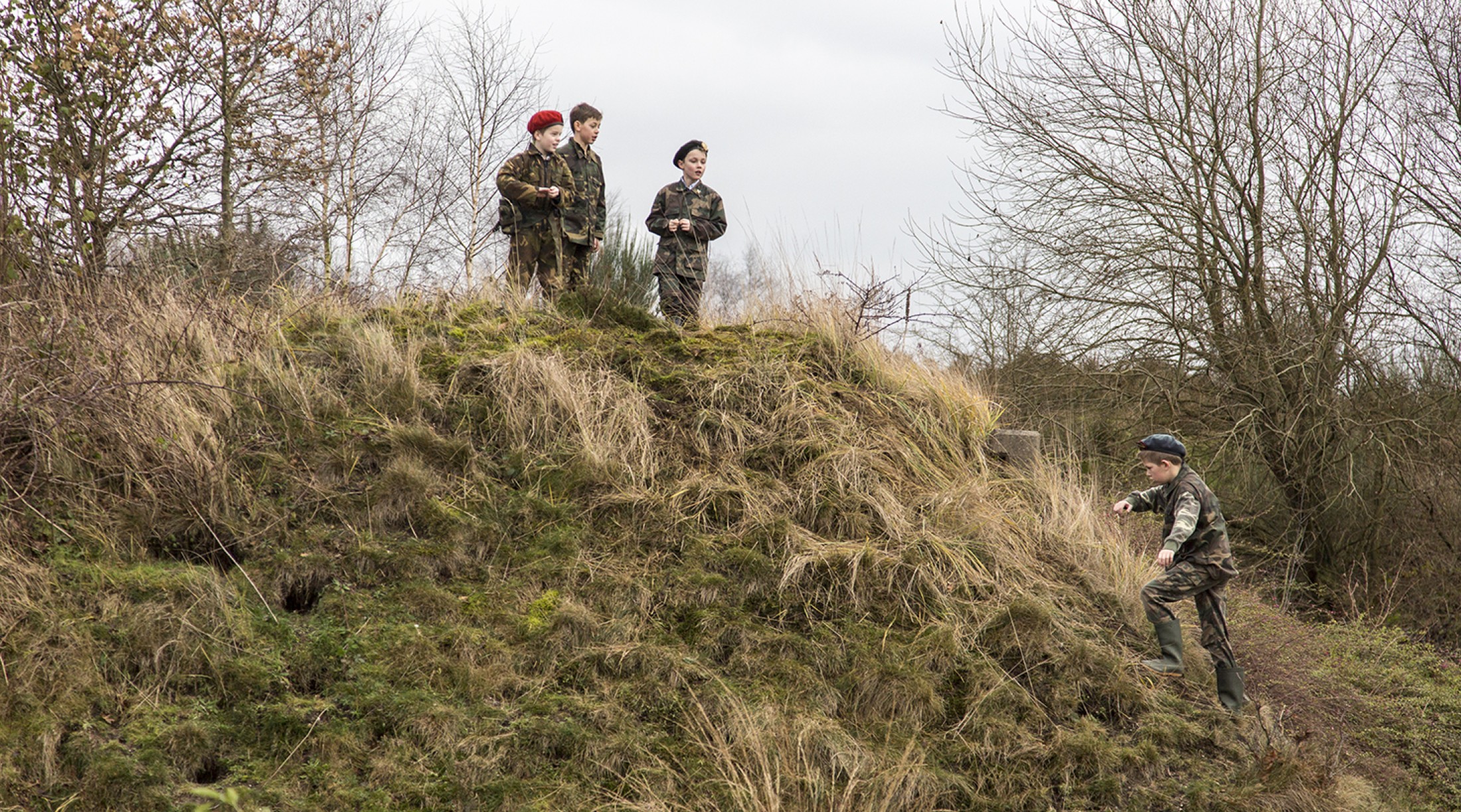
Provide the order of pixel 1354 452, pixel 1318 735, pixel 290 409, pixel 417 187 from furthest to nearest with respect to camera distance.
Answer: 1. pixel 417 187
2. pixel 1354 452
3. pixel 1318 735
4. pixel 290 409

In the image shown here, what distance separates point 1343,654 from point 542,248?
819cm

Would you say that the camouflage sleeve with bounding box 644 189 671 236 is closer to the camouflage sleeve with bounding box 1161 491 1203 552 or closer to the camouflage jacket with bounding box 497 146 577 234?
the camouflage jacket with bounding box 497 146 577 234

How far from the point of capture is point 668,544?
546 centimetres

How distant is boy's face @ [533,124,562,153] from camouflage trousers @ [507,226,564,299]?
24.7 inches

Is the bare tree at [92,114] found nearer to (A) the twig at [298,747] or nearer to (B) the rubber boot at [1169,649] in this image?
(A) the twig at [298,747]

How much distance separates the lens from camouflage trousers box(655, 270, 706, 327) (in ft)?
25.7

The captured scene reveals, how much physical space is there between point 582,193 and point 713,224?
106 centimetres

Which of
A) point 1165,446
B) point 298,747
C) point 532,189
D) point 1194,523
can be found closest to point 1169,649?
point 1194,523

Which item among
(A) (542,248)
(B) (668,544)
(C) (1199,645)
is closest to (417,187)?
(A) (542,248)

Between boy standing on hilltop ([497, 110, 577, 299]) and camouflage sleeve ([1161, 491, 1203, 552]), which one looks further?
boy standing on hilltop ([497, 110, 577, 299])

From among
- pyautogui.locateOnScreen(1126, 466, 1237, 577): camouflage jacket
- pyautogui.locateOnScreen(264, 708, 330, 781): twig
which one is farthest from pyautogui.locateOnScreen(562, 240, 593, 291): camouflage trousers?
pyautogui.locateOnScreen(1126, 466, 1237, 577): camouflage jacket

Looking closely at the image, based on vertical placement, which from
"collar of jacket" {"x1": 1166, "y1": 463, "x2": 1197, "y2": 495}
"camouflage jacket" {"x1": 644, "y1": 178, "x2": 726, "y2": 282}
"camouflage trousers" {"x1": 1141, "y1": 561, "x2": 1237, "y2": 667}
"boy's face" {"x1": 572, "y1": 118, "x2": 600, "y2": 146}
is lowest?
"camouflage trousers" {"x1": 1141, "y1": 561, "x2": 1237, "y2": 667}

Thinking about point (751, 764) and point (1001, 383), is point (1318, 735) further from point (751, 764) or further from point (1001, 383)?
point (1001, 383)

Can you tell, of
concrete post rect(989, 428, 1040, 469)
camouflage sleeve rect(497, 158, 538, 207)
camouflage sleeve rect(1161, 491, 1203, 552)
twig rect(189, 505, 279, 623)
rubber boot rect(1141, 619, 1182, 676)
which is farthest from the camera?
camouflage sleeve rect(497, 158, 538, 207)
